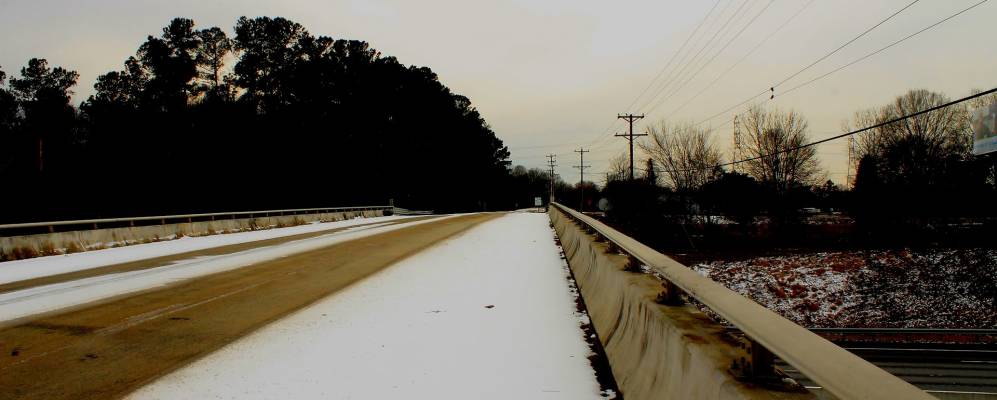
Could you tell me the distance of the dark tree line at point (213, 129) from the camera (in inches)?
2048

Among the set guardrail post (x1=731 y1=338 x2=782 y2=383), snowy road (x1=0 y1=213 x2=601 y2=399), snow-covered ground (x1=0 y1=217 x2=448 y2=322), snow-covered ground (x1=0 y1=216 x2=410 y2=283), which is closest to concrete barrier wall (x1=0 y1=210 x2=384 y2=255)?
snow-covered ground (x1=0 y1=216 x2=410 y2=283)

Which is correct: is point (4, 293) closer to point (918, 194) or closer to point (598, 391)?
point (598, 391)

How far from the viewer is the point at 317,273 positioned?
11.9 meters

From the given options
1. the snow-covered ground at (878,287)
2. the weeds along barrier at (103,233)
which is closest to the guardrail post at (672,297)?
the weeds along barrier at (103,233)

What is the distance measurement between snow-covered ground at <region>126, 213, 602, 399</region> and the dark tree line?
5108cm

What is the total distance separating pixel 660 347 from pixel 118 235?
855 inches

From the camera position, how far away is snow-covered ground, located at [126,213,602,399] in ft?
15.8

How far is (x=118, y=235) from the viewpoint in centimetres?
2025

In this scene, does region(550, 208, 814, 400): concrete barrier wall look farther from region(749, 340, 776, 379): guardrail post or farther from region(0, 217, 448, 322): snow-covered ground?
region(0, 217, 448, 322): snow-covered ground

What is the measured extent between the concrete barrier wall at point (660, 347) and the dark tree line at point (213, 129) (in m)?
54.6

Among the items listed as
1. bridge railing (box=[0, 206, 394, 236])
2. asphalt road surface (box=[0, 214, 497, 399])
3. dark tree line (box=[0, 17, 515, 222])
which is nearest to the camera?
asphalt road surface (box=[0, 214, 497, 399])

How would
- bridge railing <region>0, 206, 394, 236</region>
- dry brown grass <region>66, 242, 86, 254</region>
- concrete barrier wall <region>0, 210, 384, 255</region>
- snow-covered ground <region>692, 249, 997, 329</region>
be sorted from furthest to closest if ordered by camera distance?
snow-covered ground <region>692, 249, 997, 329</region>
dry brown grass <region>66, 242, 86, 254</region>
bridge railing <region>0, 206, 394, 236</region>
concrete barrier wall <region>0, 210, 384, 255</region>

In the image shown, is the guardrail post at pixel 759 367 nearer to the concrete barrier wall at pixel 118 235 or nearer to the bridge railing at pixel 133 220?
the bridge railing at pixel 133 220

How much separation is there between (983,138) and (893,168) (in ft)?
91.7
